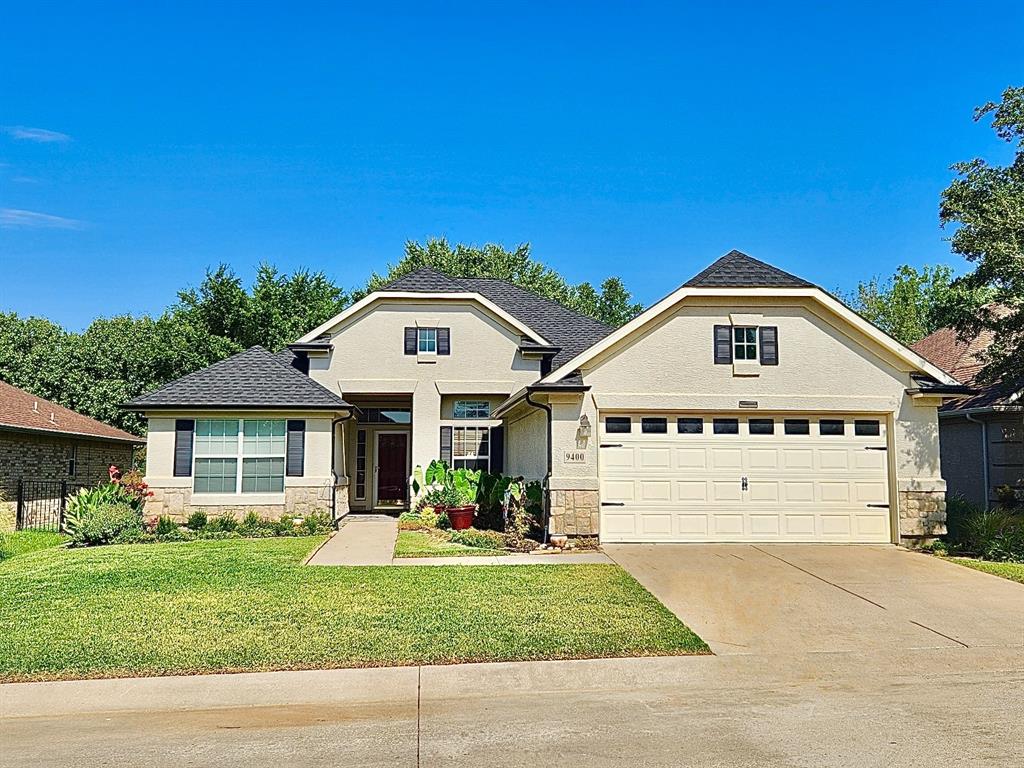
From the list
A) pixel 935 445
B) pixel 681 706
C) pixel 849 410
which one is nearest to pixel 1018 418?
pixel 935 445

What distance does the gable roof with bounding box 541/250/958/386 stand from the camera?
14008 millimetres

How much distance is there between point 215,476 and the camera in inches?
687

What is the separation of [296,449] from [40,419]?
715cm

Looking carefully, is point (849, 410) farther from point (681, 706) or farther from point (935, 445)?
point (681, 706)

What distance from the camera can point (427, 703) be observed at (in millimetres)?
6109

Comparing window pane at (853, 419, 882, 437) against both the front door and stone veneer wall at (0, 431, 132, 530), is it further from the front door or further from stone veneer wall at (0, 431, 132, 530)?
stone veneer wall at (0, 431, 132, 530)

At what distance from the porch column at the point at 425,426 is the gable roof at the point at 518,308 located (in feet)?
8.36

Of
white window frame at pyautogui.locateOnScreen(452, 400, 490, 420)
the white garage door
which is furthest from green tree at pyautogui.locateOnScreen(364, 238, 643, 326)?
the white garage door

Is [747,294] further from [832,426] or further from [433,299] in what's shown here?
[433,299]

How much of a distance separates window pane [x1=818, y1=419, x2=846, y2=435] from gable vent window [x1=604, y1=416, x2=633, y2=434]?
3.39 m

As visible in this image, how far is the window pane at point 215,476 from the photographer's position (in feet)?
57.1

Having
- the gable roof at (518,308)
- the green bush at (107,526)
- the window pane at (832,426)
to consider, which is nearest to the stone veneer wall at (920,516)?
the window pane at (832,426)

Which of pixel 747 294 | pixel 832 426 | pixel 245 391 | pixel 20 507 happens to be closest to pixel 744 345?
pixel 747 294

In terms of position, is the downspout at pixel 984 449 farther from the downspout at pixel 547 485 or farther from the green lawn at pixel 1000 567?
the downspout at pixel 547 485
